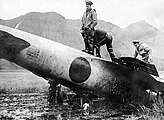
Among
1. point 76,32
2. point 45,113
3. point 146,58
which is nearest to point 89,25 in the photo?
point 146,58

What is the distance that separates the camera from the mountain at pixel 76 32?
212 ft

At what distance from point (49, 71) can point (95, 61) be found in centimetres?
158

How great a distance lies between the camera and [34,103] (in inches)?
450

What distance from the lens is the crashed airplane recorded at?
8977mm

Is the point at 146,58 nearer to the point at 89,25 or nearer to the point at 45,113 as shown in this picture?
the point at 89,25

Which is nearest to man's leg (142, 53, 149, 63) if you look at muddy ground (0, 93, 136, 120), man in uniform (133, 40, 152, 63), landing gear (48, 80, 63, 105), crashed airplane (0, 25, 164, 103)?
man in uniform (133, 40, 152, 63)

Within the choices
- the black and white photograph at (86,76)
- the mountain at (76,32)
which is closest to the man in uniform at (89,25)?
the black and white photograph at (86,76)

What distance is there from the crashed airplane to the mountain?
48.7 meters

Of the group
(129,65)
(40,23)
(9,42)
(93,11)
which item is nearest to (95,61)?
(129,65)

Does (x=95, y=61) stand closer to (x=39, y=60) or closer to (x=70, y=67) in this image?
(x=70, y=67)

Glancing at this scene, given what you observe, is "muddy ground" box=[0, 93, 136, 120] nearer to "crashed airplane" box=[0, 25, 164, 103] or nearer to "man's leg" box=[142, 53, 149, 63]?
"crashed airplane" box=[0, 25, 164, 103]

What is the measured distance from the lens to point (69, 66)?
30.9ft

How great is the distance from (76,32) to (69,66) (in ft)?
231

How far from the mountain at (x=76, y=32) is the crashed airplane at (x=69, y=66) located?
160 feet
